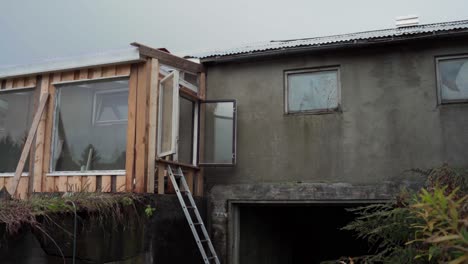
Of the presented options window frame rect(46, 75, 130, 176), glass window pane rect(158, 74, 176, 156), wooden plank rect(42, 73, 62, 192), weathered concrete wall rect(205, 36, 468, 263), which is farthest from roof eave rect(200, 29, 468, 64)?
wooden plank rect(42, 73, 62, 192)

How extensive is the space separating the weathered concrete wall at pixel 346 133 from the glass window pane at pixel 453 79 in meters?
0.15

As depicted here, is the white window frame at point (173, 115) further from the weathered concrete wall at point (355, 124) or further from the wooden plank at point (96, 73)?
the weathered concrete wall at point (355, 124)

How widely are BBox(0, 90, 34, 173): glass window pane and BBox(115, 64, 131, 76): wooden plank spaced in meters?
1.93

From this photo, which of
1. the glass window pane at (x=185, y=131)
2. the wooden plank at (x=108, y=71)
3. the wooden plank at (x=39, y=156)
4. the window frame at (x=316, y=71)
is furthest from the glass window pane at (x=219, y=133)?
the wooden plank at (x=39, y=156)

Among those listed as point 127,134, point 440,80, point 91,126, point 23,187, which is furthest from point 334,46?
point 23,187

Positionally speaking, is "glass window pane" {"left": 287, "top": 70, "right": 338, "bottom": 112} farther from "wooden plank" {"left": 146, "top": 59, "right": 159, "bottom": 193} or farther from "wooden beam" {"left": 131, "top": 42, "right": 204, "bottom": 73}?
"wooden plank" {"left": 146, "top": 59, "right": 159, "bottom": 193}

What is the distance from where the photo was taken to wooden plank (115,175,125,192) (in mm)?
7001

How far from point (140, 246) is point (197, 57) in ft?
12.4

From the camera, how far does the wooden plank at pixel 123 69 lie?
24.0 ft

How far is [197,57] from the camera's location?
8.61m

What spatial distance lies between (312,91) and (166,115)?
2593mm

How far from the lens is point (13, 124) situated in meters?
8.41

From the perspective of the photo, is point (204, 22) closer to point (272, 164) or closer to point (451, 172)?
point (272, 164)

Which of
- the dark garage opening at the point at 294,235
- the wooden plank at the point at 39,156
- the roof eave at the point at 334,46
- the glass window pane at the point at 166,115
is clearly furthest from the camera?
the dark garage opening at the point at 294,235
